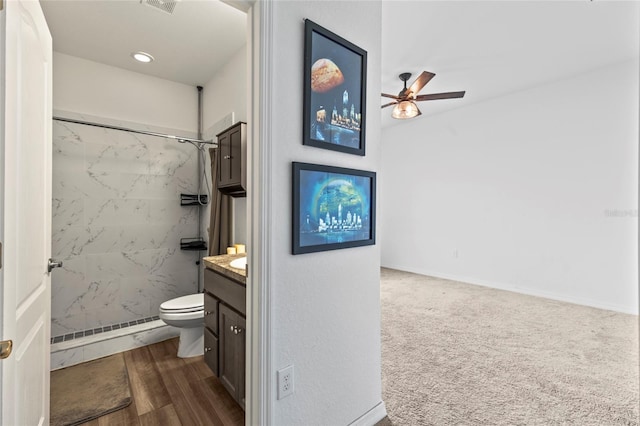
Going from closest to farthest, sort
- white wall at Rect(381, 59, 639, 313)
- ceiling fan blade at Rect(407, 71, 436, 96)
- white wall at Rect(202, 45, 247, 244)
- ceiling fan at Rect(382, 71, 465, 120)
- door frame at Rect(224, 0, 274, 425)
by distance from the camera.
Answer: door frame at Rect(224, 0, 274, 425) < white wall at Rect(202, 45, 247, 244) < ceiling fan blade at Rect(407, 71, 436, 96) < ceiling fan at Rect(382, 71, 465, 120) < white wall at Rect(381, 59, 639, 313)

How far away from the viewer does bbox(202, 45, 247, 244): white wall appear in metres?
2.60

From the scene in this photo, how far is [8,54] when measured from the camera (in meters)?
0.89

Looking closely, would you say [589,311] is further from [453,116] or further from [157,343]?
[157,343]

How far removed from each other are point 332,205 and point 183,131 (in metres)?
2.67

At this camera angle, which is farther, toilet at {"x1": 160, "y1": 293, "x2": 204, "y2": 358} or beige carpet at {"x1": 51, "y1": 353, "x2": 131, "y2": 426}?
toilet at {"x1": 160, "y1": 293, "x2": 204, "y2": 358}

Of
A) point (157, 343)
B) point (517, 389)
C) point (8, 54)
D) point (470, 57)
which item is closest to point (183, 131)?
point (157, 343)

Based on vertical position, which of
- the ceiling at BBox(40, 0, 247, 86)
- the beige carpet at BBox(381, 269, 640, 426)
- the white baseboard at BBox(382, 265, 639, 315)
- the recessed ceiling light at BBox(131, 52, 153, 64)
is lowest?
the beige carpet at BBox(381, 269, 640, 426)

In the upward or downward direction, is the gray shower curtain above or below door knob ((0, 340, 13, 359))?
above

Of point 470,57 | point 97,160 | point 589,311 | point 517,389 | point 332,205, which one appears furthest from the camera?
point 589,311

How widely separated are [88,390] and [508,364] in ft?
9.75

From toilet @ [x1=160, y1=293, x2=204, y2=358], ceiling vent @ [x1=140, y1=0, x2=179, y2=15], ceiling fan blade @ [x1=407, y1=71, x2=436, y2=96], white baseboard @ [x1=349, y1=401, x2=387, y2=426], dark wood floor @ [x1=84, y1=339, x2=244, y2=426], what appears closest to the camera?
white baseboard @ [x1=349, y1=401, x2=387, y2=426]

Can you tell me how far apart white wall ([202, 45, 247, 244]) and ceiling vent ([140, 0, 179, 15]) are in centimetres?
64

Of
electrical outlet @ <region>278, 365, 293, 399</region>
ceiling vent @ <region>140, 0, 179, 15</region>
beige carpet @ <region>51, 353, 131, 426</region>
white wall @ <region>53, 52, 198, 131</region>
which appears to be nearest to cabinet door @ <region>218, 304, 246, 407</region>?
electrical outlet @ <region>278, 365, 293, 399</region>

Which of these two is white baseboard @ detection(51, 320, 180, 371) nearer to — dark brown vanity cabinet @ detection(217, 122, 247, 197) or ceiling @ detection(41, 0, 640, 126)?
dark brown vanity cabinet @ detection(217, 122, 247, 197)
